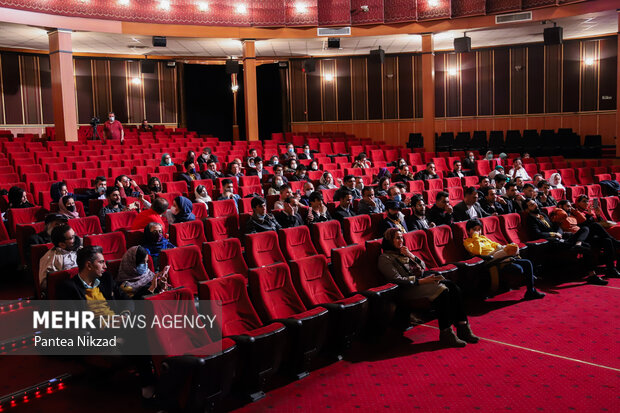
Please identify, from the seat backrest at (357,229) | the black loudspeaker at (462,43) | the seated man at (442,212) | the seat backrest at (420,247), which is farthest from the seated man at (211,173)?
the black loudspeaker at (462,43)

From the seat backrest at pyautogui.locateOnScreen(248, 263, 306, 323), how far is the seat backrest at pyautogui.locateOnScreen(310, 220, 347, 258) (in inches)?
48.5

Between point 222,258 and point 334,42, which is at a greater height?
point 334,42

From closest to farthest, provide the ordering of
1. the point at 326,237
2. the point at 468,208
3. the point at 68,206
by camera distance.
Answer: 1. the point at 326,237
2. the point at 68,206
3. the point at 468,208

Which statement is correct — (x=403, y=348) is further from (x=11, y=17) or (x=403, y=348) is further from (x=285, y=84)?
(x=285, y=84)

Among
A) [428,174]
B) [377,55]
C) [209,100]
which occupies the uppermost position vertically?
[377,55]

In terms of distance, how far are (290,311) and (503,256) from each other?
2.20m

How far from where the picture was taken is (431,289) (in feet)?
13.0

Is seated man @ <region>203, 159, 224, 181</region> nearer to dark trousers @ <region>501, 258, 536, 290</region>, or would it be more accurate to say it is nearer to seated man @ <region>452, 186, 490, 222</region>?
seated man @ <region>452, 186, 490, 222</region>

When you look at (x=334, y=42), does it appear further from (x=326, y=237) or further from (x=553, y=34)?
(x=326, y=237)

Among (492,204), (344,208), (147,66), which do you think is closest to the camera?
(344,208)

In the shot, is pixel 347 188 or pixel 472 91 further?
pixel 472 91

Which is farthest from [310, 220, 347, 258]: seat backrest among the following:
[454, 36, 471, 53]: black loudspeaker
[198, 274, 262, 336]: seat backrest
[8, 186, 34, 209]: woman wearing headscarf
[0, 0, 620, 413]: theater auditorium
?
[454, 36, 471, 53]: black loudspeaker

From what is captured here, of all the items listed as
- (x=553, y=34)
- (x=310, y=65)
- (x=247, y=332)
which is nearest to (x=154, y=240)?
(x=247, y=332)

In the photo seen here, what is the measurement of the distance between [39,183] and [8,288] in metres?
2.41
